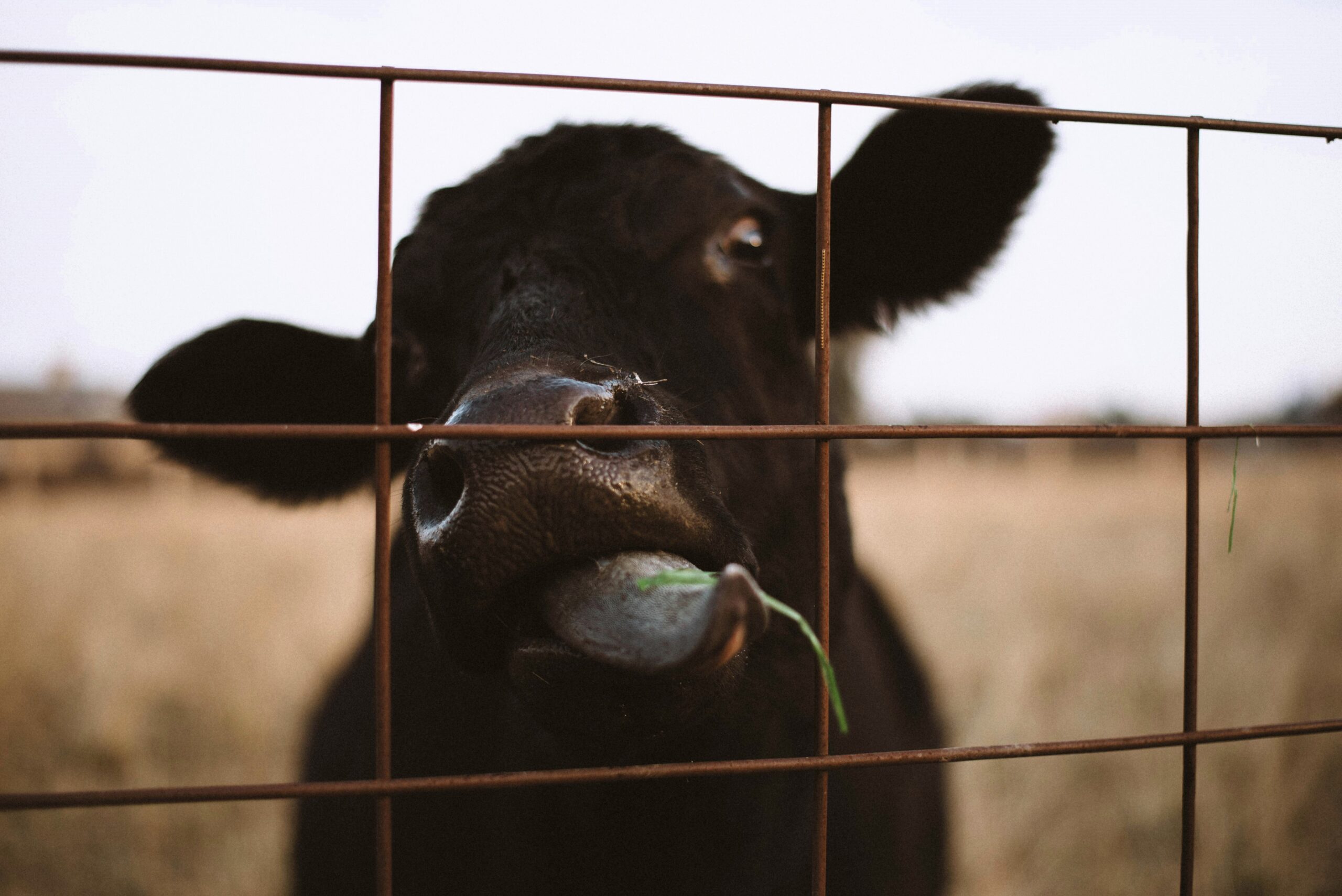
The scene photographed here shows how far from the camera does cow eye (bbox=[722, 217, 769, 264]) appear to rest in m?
2.08

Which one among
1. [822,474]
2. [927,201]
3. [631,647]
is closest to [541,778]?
[631,647]

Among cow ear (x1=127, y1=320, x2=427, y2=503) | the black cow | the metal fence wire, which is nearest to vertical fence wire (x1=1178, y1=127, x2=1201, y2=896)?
the metal fence wire

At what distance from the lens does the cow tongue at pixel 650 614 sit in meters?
0.88

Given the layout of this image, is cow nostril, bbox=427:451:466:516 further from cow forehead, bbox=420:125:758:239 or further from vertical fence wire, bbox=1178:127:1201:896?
vertical fence wire, bbox=1178:127:1201:896

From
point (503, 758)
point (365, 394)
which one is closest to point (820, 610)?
point (503, 758)

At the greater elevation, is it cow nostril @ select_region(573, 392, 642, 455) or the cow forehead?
the cow forehead

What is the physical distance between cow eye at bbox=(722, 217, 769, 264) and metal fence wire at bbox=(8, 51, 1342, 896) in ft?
2.67

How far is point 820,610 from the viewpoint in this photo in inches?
48.6

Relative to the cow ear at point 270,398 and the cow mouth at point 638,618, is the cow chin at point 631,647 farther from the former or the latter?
the cow ear at point 270,398

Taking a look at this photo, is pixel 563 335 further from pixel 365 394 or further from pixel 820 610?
pixel 365 394

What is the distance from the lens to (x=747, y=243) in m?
2.12

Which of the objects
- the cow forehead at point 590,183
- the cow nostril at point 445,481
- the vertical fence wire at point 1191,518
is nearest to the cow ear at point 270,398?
the cow forehead at point 590,183

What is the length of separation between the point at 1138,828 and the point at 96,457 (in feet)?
59.5

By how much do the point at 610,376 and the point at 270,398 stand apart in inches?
48.2
